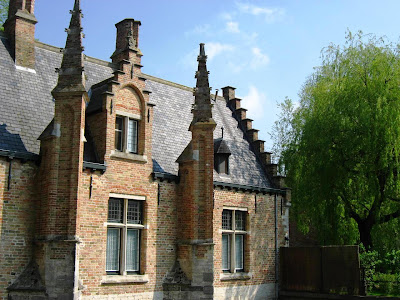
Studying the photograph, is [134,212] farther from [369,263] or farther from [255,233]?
[369,263]

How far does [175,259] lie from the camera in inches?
600

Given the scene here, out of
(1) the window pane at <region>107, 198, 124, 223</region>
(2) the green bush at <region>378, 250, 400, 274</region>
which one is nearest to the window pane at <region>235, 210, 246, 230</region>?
(1) the window pane at <region>107, 198, 124, 223</region>

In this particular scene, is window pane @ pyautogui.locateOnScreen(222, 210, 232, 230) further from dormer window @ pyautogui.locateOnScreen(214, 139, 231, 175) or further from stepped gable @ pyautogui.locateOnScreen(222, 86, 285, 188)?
stepped gable @ pyautogui.locateOnScreen(222, 86, 285, 188)

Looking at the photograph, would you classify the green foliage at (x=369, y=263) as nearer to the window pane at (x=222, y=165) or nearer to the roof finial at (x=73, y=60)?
the window pane at (x=222, y=165)

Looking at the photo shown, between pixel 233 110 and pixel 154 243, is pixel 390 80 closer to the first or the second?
pixel 233 110

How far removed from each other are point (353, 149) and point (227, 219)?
5.11m

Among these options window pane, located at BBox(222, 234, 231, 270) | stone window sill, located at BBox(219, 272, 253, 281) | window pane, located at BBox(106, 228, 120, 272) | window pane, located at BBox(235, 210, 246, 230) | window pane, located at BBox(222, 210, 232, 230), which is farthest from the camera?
window pane, located at BBox(235, 210, 246, 230)

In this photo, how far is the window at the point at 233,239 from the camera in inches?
668

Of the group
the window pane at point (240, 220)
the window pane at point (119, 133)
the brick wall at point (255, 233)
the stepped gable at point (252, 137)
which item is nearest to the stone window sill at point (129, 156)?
the window pane at point (119, 133)

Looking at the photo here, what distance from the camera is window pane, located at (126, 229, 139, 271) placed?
14289 mm

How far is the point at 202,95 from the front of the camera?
1555 centimetres

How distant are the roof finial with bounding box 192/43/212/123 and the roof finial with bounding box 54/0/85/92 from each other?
13.3ft

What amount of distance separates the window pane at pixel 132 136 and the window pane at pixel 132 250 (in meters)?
2.44

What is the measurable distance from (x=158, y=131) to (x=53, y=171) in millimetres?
5335
